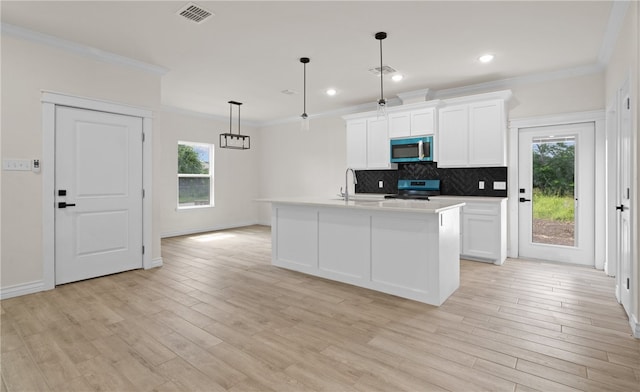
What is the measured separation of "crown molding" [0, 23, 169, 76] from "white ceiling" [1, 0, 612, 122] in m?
0.07

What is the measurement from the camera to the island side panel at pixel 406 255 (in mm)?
3075

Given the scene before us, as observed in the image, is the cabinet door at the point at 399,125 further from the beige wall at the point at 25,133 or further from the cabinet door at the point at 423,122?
the beige wall at the point at 25,133

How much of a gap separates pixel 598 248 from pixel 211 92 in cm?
623

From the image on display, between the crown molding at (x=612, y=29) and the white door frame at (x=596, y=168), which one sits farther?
the white door frame at (x=596, y=168)

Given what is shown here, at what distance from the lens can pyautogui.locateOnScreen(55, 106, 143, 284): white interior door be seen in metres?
3.68

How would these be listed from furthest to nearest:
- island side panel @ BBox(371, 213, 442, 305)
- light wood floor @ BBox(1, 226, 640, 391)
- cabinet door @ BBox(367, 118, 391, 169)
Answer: cabinet door @ BBox(367, 118, 391, 169)
island side panel @ BBox(371, 213, 442, 305)
light wood floor @ BBox(1, 226, 640, 391)

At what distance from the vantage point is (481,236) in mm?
4809

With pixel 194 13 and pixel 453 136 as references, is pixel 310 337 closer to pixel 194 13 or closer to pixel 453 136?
pixel 194 13

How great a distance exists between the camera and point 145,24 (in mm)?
3227

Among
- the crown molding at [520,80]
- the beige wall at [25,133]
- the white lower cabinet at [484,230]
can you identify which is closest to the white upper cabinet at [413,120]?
Answer: the crown molding at [520,80]

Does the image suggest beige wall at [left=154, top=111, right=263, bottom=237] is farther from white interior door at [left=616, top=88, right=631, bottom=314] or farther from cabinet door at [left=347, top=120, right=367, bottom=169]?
white interior door at [left=616, top=88, right=631, bottom=314]

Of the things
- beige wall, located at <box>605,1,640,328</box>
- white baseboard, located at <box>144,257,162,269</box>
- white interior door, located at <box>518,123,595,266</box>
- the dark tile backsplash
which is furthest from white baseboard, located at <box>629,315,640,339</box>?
white baseboard, located at <box>144,257,162,269</box>

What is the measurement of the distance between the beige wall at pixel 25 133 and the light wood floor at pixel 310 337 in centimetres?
42

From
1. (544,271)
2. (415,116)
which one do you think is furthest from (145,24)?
(544,271)
